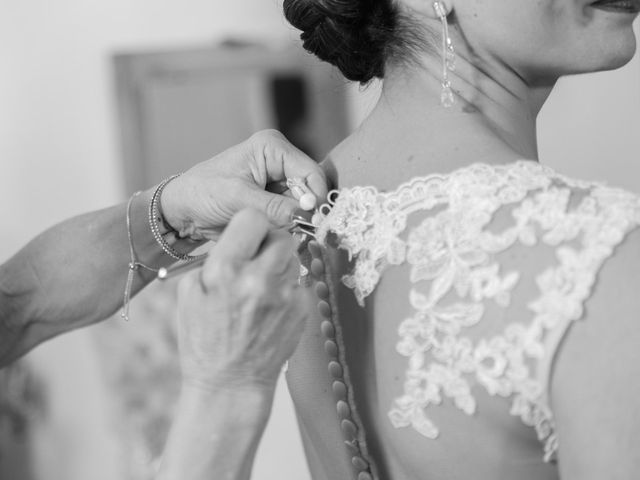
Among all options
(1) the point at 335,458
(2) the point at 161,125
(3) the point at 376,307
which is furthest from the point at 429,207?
(2) the point at 161,125

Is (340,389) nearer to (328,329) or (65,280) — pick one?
(328,329)

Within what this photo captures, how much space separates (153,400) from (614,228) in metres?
2.24

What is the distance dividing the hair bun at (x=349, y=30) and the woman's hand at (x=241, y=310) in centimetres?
28

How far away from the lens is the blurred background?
2846 mm

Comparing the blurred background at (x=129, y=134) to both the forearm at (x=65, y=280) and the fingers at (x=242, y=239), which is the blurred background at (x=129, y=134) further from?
the fingers at (x=242, y=239)

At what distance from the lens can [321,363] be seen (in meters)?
1.07

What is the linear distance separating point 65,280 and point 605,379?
3.36ft

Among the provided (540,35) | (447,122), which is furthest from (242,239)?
(540,35)

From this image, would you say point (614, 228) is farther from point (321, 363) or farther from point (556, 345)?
point (321, 363)

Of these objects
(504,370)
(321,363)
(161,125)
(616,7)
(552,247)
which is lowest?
(161,125)

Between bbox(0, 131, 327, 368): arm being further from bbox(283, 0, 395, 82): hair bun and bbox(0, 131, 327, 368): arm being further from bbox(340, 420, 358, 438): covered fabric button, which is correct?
bbox(340, 420, 358, 438): covered fabric button

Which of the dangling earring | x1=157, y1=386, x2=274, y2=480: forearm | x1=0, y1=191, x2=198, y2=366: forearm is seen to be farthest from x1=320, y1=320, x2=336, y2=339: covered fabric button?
x1=0, y1=191, x2=198, y2=366: forearm

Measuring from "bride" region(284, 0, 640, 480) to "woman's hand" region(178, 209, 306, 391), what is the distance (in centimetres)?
9

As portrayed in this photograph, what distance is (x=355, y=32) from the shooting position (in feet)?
3.57
